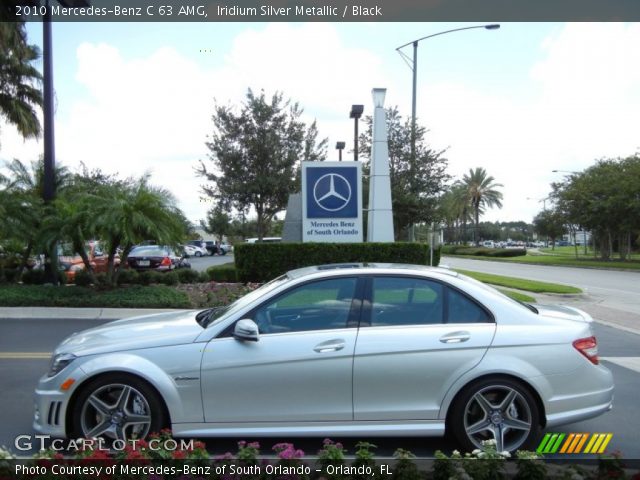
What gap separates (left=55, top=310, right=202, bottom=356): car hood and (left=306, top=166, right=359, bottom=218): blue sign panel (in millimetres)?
11403

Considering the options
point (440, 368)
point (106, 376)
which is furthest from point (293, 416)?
point (106, 376)

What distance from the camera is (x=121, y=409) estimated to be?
4406 millimetres

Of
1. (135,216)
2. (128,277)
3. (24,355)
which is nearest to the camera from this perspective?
(24,355)

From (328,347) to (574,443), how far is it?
2306mm

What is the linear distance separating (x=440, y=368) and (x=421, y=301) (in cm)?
58

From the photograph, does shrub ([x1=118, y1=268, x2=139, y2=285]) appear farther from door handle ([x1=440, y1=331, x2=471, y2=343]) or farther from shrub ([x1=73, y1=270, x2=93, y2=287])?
door handle ([x1=440, y1=331, x2=471, y2=343])

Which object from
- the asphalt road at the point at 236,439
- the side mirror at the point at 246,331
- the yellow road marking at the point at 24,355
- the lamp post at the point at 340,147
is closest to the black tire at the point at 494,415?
the asphalt road at the point at 236,439

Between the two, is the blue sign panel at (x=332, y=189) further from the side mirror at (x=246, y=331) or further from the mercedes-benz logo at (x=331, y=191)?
the side mirror at (x=246, y=331)

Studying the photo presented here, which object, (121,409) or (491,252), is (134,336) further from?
(491,252)

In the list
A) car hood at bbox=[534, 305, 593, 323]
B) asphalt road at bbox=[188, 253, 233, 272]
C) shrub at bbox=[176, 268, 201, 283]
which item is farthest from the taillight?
asphalt road at bbox=[188, 253, 233, 272]

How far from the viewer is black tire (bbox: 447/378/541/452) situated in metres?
4.46

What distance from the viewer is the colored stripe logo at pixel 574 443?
4677 mm

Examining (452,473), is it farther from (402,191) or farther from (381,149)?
(402,191)

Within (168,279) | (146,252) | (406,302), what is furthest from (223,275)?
(406,302)
